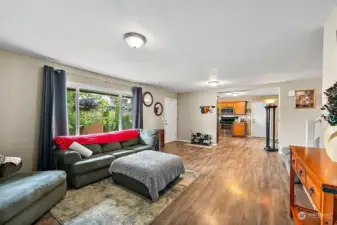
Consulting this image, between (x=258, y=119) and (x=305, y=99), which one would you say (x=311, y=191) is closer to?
(x=305, y=99)

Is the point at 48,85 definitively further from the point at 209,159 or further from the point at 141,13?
the point at 209,159

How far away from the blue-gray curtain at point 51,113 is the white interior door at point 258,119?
8.73 metres

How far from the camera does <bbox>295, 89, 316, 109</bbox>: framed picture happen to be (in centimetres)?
446

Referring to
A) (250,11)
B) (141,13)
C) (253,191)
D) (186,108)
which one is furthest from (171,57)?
(186,108)

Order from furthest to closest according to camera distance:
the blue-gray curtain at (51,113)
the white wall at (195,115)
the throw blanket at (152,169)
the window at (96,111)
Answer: the white wall at (195,115) < the window at (96,111) < the blue-gray curtain at (51,113) < the throw blanket at (152,169)

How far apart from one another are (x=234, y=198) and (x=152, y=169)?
1.34m

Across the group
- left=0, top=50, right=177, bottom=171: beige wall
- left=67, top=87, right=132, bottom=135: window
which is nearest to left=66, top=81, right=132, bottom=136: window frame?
left=67, top=87, right=132, bottom=135: window

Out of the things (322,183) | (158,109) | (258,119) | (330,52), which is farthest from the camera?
(258,119)

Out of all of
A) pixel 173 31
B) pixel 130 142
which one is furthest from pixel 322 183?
pixel 130 142

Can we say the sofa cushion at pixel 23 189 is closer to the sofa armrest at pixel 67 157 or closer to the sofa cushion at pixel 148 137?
the sofa armrest at pixel 67 157

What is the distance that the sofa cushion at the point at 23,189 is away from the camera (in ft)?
4.82

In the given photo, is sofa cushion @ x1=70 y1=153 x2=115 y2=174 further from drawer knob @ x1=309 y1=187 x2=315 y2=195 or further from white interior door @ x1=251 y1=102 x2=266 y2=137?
white interior door @ x1=251 y1=102 x2=266 y2=137

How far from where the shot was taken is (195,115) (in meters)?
6.90

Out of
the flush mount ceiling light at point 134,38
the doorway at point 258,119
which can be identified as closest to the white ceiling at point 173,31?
the flush mount ceiling light at point 134,38
